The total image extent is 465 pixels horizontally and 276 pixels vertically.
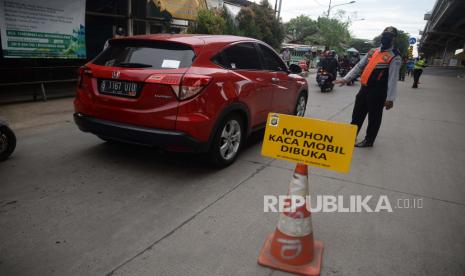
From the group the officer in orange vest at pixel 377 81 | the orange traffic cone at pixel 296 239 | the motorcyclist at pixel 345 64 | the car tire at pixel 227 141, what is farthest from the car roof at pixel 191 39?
the motorcyclist at pixel 345 64

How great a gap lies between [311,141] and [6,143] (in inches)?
158

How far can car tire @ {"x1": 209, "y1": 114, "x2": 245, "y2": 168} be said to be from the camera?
4.45 meters

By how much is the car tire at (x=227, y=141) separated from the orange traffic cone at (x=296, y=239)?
1.86 meters

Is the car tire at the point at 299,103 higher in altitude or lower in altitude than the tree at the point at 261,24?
lower

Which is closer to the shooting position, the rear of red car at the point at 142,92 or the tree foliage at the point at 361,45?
the rear of red car at the point at 142,92

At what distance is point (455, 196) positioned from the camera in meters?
4.27

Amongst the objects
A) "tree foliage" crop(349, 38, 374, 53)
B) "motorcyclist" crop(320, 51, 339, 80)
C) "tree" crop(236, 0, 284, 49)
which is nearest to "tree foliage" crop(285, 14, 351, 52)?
"tree foliage" crop(349, 38, 374, 53)

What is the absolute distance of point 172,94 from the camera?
3.97 meters

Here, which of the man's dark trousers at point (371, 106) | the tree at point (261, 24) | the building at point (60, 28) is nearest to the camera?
the man's dark trousers at point (371, 106)

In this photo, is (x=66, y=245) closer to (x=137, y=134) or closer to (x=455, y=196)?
(x=137, y=134)

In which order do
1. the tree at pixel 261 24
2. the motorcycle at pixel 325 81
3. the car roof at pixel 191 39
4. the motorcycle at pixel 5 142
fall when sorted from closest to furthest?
1. the car roof at pixel 191 39
2. the motorcycle at pixel 5 142
3. the motorcycle at pixel 325 81
4. the tree at pixel 261 24

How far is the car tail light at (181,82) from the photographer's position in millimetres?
3955

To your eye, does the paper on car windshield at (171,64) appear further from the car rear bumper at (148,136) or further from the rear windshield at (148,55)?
the car rear bumper at (148,136)

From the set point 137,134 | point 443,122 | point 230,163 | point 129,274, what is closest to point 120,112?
point 137,134
